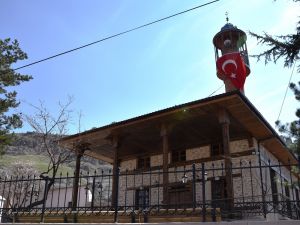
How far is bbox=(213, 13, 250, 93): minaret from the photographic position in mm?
20797

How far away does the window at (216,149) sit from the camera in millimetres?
15695

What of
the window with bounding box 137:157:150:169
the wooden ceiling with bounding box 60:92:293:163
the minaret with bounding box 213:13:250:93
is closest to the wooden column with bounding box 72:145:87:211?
the wooden ceiling with bounding box 60:92:293:163

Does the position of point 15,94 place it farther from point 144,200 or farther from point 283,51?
point 283,51

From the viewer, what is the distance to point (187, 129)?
14805mm

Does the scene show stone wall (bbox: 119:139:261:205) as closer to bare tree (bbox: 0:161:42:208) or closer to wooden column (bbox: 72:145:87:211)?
wooden column (bbox: 72:145:87:211)

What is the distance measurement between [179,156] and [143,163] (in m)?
2.32

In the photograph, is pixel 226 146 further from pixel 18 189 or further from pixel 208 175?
pixel 18 189

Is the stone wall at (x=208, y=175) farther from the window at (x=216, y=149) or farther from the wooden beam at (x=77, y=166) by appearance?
the wooden beam at (x=77, y=166)

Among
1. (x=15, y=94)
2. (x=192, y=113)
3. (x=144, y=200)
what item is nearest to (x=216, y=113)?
(x=192, y=113)

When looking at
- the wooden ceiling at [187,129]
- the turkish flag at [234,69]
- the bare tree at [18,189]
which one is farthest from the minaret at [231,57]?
the bare tree at [18,189]

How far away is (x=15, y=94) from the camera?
14.8 m

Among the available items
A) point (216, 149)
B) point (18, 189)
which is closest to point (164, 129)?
point (216, 149)

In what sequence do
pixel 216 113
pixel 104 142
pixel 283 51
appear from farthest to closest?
pixel 104 142, pixel 216 113, pixel 283 51

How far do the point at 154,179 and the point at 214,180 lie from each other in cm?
326
